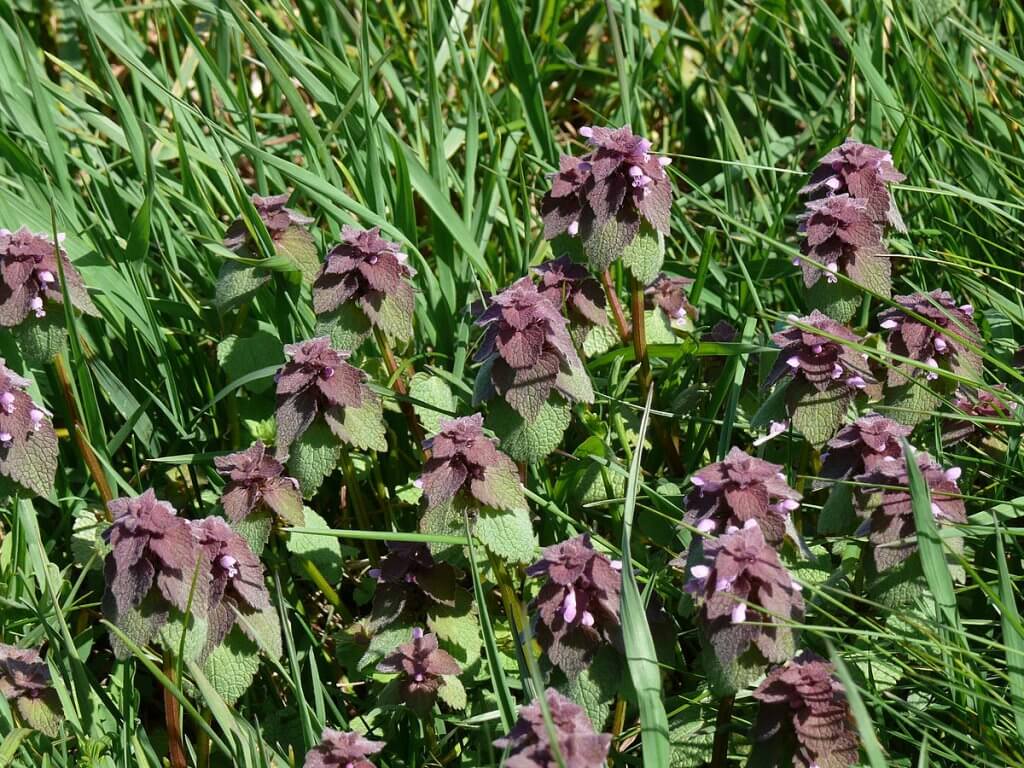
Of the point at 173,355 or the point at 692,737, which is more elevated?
the point at 173,355

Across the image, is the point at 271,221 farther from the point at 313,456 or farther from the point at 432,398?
the point at 313,456

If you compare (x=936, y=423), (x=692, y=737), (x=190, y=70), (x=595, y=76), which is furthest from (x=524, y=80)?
(x=692, y=737)

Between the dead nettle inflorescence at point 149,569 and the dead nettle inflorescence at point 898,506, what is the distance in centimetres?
114

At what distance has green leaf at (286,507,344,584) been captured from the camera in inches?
104

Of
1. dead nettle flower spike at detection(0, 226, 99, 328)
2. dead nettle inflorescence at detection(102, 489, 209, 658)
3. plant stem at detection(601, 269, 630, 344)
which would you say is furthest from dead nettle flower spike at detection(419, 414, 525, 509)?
dead nettle flower spike at detection(0, 226, 99, 328)

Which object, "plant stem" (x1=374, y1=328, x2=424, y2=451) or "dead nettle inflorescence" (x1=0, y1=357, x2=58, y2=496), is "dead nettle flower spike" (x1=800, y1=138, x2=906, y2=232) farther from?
"dead nettle inflorescence" (x1=0, y1=357, x2=58, y2=496)

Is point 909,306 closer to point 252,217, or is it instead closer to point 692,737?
point 692,737

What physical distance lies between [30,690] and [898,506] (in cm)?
161

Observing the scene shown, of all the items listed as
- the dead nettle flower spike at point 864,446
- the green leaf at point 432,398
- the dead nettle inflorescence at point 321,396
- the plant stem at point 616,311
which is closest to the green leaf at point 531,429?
the dead nettle inflorescence at point 321,396

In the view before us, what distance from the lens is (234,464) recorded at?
8.26 feet

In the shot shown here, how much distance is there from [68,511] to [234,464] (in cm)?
76

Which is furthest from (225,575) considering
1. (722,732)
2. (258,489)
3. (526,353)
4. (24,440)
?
(722,732)

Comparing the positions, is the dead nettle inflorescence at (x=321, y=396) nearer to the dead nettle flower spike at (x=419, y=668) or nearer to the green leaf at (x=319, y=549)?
the green leaf at (x=319, y=549)

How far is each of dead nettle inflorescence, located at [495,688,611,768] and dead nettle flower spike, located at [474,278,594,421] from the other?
27.0 inches
